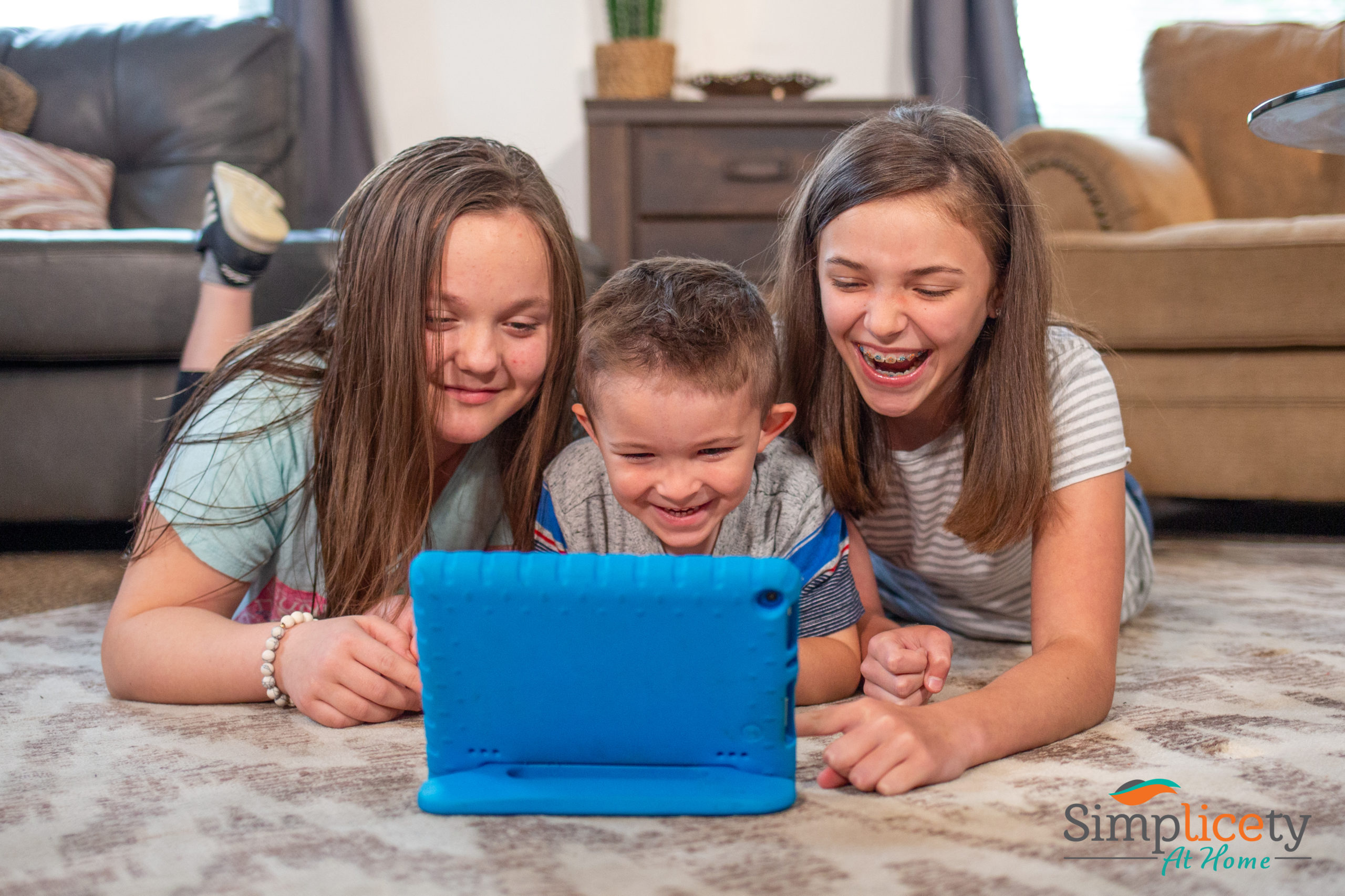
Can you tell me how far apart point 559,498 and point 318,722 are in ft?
0.89

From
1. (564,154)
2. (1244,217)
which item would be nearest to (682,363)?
(1244,217)

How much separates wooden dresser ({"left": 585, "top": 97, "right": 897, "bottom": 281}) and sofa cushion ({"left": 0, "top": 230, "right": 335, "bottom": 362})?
2.86 feet

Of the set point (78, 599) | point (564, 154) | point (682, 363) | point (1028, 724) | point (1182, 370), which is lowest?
point (78, 599)

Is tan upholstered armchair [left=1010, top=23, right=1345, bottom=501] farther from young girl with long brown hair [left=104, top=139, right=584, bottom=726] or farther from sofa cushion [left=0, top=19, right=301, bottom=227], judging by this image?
sofa cushion [left=0, top=19, right=301, bottom=227]

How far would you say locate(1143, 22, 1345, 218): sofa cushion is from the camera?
2145mm

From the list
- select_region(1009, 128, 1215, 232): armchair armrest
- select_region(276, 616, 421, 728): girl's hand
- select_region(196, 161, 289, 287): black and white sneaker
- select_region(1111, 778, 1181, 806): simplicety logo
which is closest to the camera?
select_region(1111, 778, 1181, 806): simplicety logo

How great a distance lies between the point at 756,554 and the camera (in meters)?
0.94

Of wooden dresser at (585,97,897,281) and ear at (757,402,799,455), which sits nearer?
ear at (757,402,799,455)

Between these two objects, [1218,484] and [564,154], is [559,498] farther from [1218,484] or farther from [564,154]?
[564,154]

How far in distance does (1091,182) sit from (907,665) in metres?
1.23

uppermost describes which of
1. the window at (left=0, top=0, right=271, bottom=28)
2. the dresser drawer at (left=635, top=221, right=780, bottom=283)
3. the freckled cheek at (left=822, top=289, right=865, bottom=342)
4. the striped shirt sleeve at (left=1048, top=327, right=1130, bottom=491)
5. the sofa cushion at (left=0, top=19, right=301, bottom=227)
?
the window at (left=0, top=0, right=271, bottom=28)

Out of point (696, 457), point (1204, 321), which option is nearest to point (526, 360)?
point (696, 457)

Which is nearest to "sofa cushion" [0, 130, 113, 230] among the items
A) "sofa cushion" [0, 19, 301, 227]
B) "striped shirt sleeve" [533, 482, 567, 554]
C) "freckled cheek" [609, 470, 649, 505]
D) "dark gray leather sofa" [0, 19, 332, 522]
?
"sofa cushion" [0, 19, 301, 227]

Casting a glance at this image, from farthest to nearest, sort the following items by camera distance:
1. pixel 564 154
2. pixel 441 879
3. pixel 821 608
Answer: pixel 564 154 < pixel 821 608 < pixel 441 879
